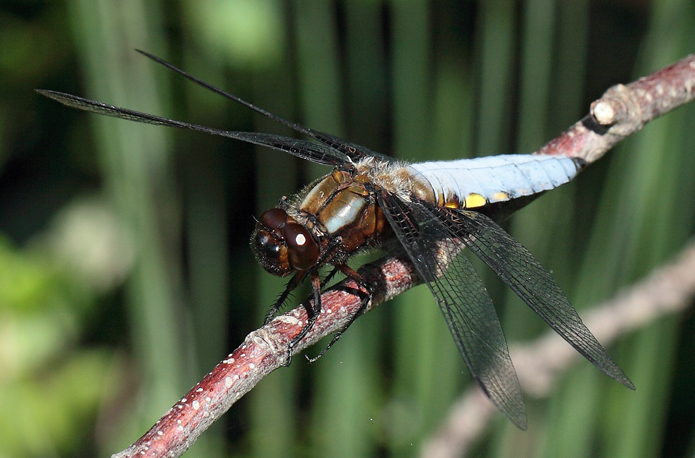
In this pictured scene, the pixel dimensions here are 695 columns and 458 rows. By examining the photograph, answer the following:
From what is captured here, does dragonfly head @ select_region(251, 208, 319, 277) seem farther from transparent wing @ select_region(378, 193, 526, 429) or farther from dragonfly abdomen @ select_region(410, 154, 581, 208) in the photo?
dragonfly abdomen @ select_region(410, 154, 581, 208)

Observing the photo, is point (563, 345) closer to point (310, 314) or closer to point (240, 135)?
point (310, 314)

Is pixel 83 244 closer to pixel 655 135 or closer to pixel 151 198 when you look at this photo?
pixel 151 198

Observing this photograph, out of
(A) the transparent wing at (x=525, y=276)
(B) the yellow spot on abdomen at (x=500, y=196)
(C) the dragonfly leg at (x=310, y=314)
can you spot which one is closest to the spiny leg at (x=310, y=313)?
(C) the dragonfly leg at (x=310, y=314)

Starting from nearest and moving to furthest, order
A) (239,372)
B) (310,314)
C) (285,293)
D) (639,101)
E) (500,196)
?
(239,372) → (310,314) → (639,101) → (285,293) → (500,196)

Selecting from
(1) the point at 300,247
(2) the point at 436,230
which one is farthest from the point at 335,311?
(2) the point at 436,230

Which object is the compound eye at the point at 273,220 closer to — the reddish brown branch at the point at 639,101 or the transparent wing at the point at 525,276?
the transparent wing at the point at 525,276

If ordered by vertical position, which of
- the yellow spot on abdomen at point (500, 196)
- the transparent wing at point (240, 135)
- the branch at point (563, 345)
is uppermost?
the transparent wing at point (240, 135)

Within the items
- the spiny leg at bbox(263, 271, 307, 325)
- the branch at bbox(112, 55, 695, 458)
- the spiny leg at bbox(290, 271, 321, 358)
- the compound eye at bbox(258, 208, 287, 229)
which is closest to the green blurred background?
the branch at bbox(112, 55, 695, 458)
